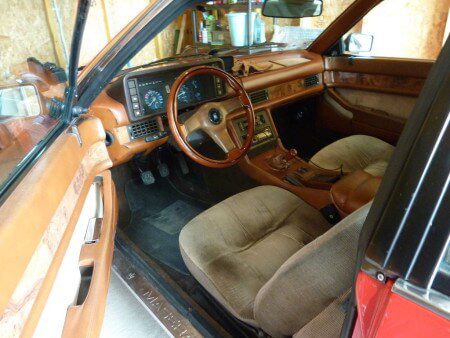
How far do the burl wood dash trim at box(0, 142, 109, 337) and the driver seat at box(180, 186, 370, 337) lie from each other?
0.50 meters

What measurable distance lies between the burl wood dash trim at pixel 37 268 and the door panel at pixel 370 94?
1980mm

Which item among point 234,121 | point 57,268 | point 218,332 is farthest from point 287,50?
point 57,268

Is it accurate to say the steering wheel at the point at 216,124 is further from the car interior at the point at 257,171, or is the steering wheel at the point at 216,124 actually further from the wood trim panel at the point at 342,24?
the wood trim panel at the point at 342,24

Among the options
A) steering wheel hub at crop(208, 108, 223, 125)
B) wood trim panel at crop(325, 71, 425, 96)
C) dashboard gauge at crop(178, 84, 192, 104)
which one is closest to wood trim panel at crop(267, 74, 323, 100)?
wood trim panel at crop(325, 71, 425, 96)

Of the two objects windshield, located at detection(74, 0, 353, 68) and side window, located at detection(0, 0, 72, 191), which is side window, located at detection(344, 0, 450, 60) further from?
side window, located at detection(0, 0, 72, 191)

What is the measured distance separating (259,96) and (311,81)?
0.55 metres

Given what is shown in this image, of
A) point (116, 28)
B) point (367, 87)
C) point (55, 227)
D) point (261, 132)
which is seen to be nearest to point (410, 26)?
point (367, 87)

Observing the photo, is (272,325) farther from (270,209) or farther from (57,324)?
(270,209)

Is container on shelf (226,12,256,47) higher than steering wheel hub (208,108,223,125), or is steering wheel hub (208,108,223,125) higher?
container on shelf (226,12,256,47)

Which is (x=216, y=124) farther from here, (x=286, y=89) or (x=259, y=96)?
(x=286, y=89)

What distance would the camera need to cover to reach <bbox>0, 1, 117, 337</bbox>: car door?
1.77 ft

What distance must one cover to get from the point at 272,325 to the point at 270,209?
2.04 feet

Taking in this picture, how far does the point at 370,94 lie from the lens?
234 centimetres

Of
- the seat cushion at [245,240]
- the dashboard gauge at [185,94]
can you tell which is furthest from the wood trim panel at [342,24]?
the seat cushion at [245,240]
